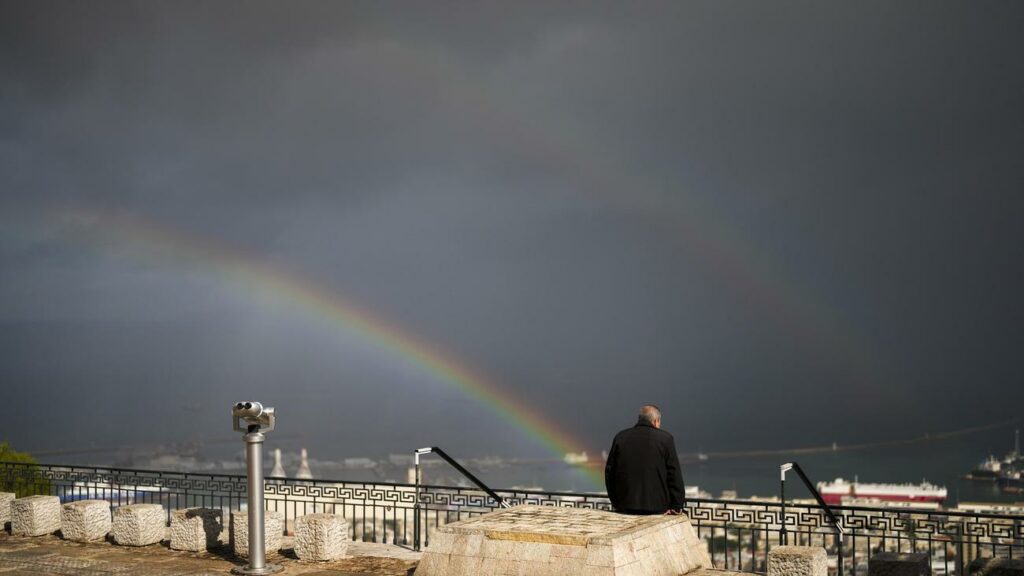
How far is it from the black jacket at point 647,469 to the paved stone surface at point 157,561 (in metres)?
2.89

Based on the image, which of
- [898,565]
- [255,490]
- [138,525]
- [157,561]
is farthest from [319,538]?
[898,565]

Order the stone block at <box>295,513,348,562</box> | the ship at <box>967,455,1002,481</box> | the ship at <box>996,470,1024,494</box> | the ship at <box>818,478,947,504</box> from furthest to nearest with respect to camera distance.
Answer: the ship at <box>967,455,1002,481</box>
the ship at <box>996,470,1024,494</box>
the ship at <box>818,478,947,504</box>
the stone block at <box>295,513,348,562</box>

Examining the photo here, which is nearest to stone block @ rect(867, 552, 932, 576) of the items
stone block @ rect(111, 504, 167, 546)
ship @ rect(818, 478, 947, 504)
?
stone block @ rect(111, 504, 167, 546)

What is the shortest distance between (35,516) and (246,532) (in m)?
4.27

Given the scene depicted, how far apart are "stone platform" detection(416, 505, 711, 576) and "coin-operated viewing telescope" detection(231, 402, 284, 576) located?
2.50m

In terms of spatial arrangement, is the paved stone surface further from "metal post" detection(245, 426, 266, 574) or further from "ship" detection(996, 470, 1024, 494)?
"ship" detection(996, 470, 1024, 494)

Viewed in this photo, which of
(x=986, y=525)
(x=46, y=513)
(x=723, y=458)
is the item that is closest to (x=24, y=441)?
(x=723, y=458)

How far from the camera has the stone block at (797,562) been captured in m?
8.77

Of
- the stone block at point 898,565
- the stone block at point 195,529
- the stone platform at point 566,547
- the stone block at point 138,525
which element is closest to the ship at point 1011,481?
the stone block at point 898,565

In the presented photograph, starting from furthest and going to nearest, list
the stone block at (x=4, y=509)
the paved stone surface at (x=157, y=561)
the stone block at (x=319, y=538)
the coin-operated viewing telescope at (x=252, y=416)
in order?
the stone block at (x=4, y=509) → the stone block at (x=319, y=538) → the paved stone surface at (x=157, y=561) → the coin-operated viewing telescope at (x=252, y=416)

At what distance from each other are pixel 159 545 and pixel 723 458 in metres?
158

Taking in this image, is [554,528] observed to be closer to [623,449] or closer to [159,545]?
[623,449]

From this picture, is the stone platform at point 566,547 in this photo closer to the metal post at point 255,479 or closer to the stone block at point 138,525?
the metal post at point 255,479

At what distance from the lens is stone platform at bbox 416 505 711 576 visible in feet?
26.5
